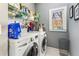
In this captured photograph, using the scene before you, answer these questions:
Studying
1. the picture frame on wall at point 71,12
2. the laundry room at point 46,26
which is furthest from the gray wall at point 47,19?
the picture frame on wall at point 71,12

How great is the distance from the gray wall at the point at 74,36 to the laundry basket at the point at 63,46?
0.07 meters

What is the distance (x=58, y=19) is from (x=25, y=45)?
0.55m

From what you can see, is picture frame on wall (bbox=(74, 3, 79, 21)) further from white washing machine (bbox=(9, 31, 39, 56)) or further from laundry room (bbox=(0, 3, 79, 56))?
white washing machine (bbox=(9, 31, 39, 56))

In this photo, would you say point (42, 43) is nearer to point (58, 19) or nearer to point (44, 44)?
point (44, 44)

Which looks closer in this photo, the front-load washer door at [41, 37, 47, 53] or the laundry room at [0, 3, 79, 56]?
the laundry room at [0, 3, 79, 56]

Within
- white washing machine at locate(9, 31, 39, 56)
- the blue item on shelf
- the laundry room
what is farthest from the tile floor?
the blue item on shelf

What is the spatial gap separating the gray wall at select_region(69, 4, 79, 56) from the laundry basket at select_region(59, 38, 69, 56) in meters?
0.07

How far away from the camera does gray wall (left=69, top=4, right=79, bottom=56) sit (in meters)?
1.37

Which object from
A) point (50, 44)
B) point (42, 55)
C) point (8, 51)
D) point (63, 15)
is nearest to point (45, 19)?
point (63, 15)

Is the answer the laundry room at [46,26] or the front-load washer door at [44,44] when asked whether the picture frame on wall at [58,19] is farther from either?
the front-load washer door at [44,44]

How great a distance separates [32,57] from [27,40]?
24 centimetres

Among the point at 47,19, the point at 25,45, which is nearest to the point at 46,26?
the point at 47,19

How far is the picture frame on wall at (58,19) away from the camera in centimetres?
134

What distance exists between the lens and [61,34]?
1378mm
